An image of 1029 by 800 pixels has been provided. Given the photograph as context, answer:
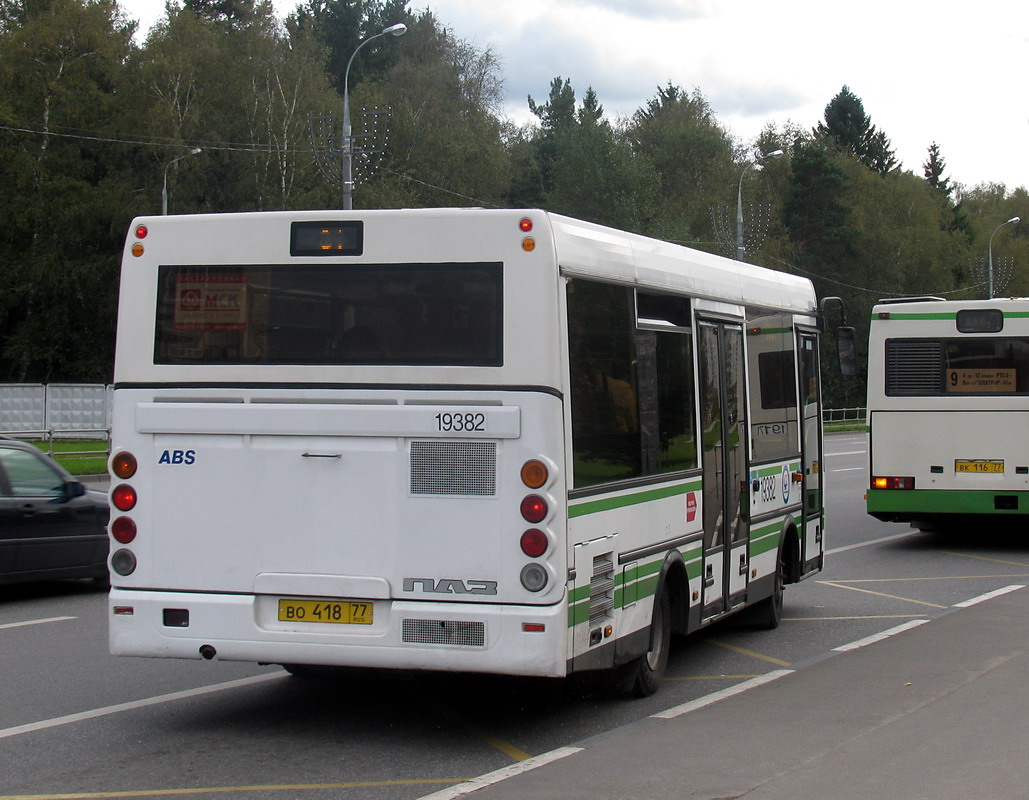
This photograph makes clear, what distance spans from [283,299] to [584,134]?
73.5 meters

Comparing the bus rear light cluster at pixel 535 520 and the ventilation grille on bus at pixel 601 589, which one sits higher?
the bus rear light cluster at pixel 535 520

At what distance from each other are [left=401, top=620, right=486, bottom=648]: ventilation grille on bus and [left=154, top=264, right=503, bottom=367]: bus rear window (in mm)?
1266

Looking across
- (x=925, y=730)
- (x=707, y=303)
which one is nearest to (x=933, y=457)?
(x=707, y=303)

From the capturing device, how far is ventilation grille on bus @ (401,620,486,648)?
Answer: 6.92 meters

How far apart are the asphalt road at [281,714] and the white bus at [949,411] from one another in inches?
218

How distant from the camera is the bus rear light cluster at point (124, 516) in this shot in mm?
7449

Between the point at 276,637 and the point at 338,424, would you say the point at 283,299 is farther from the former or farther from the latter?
the point at 276,637

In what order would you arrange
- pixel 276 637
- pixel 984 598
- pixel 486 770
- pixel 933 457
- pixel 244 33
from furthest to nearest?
pixel 244 33 < pixel 933 457 < pixel 984 598 < pixel 276 637 < pixel 486 770

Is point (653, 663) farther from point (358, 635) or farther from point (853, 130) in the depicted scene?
point (853, 130)

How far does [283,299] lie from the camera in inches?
291

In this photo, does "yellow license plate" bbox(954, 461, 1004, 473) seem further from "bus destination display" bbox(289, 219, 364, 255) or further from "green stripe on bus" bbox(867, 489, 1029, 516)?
"bus destination display" bbox(289, 219, 364, 255)

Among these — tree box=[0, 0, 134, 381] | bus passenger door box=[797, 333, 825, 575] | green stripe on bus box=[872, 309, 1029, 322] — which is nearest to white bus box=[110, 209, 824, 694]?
bus passenger door box=[797, 333, 825, 575]

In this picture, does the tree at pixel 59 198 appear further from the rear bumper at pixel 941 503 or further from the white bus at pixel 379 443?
the white bus at pixel 379 443

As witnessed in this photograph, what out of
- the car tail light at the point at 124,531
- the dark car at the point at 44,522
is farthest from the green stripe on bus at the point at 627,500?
the dark car at the point at 44,522
